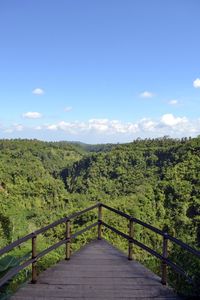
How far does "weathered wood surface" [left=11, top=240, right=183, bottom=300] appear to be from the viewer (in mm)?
3992

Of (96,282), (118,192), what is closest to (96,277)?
(96,282)

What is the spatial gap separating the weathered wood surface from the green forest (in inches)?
16.4

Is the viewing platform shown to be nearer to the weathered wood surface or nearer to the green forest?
the weathered wood surface

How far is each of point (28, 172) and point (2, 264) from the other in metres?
57.9

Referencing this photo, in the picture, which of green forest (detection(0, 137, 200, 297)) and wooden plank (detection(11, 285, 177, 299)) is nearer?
wooden plank (detection(11, 285, 177, 299))

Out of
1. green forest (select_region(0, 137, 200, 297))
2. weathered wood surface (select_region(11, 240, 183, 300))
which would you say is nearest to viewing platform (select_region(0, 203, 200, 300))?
weathered wood surface (select_region(11, 240, 183, 300))

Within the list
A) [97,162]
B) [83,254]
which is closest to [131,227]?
[83,254]

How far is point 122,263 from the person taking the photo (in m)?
5.17

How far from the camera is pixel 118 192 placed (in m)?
52.6

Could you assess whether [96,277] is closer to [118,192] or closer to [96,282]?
[96,282]

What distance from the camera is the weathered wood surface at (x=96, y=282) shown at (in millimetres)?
3992

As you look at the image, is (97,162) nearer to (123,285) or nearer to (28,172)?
(28,172)

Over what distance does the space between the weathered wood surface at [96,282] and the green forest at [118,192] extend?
1.37 ft

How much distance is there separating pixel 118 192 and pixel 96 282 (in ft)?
159
